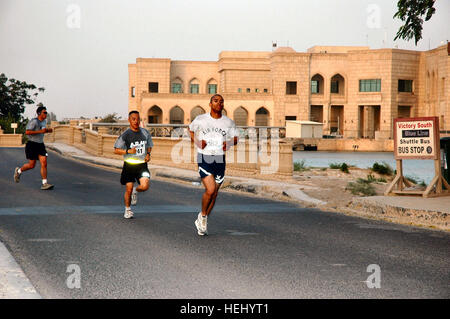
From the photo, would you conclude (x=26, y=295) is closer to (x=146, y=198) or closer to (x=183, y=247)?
(x=183, y=247)

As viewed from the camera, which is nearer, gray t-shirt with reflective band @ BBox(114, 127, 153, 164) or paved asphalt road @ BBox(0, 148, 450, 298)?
paved asphalt road @ BBox(0, 148, 450, 298)

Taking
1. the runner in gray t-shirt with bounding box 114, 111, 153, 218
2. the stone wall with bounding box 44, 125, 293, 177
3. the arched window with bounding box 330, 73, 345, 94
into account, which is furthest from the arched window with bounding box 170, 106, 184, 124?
the runner in gray t-shirt with bounding box 114, 111, 153, 218

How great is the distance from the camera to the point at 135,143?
1076cm

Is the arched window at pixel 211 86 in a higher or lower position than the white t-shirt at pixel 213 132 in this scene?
higher

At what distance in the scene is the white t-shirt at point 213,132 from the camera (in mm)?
9047

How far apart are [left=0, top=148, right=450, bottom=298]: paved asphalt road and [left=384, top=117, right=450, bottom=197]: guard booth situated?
2.93 meters

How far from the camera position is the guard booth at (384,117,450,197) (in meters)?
13.4

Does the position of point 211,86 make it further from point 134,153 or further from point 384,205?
point 134,153

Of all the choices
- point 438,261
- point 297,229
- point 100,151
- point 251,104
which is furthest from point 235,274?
point 251,104

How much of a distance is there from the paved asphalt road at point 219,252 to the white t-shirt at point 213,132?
1298 mm

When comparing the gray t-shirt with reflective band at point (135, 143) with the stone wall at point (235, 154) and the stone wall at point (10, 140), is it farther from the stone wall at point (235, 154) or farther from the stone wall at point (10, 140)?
the stone wall at point (10, 140)

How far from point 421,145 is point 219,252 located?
7.50m

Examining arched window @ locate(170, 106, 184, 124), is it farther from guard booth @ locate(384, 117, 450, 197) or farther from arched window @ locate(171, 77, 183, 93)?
guard booth @ locate(384, 117, 450, 197)

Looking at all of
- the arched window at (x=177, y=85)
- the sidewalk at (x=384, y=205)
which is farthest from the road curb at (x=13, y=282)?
the arched window at (x=177, y=85)
